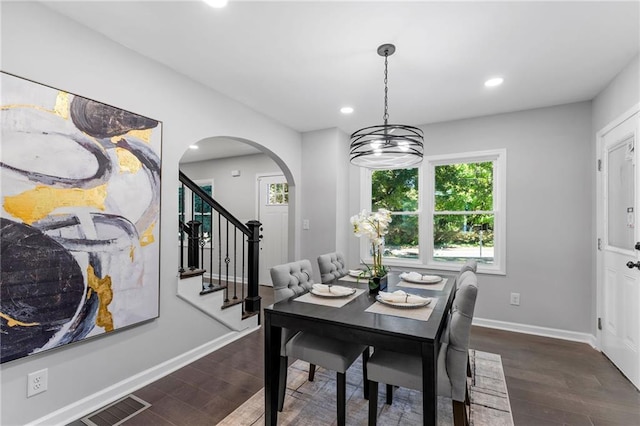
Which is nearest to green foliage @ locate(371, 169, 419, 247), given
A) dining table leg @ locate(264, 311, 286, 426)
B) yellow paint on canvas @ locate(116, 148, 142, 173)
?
dining table leg @ locate(264, 311, 286, 426)

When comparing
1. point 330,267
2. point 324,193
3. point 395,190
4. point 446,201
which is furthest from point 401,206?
point 330,267

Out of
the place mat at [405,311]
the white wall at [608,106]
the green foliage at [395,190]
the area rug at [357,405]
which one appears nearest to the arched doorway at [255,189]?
the green foliage at [395,190]

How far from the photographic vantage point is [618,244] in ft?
9.09

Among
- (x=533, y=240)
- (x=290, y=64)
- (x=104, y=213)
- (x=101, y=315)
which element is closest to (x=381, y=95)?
(x=290, y=64)

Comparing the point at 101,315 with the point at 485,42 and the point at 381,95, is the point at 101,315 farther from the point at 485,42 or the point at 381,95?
the point at 485,42

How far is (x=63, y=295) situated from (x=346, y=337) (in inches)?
70.8

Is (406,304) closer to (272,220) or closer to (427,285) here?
(427,285)

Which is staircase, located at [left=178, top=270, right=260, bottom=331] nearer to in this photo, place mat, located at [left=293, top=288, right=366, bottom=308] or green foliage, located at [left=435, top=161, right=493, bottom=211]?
place mat, located at [left=293, top=288, right=366, bottom=308]

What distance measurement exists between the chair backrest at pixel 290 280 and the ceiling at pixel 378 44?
168 centimetres

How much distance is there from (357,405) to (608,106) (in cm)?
352

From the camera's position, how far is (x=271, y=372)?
1.85 m

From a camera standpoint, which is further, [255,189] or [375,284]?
[255,189]

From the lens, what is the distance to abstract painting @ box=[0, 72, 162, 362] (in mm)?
1750

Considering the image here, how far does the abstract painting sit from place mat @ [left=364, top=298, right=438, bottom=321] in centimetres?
178
